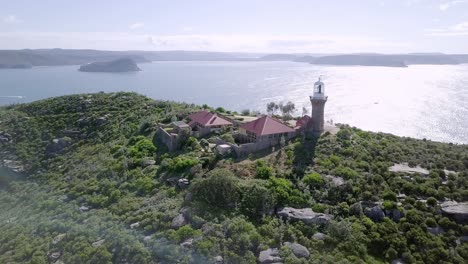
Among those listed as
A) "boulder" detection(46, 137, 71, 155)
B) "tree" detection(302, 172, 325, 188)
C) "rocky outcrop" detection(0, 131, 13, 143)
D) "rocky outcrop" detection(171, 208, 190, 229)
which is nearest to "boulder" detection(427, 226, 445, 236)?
"tree" detection(302, 172, 325, 188)

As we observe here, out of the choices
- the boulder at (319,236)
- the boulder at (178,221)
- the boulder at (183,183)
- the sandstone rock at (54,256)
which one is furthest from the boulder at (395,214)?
the sandstone rock at (54,256)

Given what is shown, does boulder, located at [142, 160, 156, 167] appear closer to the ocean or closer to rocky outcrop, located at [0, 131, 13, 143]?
rocky outcrop, located at [0, 131, 13, 143]

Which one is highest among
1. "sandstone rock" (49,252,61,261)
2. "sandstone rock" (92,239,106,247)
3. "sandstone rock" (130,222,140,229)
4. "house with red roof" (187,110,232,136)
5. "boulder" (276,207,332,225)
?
"house with red roof" (187,110,232,136)

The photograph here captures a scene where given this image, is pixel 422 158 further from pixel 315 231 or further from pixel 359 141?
pixel 315 231

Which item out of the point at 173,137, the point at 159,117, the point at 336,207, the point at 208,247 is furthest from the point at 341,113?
the point at 208,247

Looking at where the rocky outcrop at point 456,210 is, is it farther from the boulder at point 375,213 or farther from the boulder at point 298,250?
the boulder at point 298,250

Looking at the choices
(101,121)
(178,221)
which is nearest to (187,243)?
(178,221)
